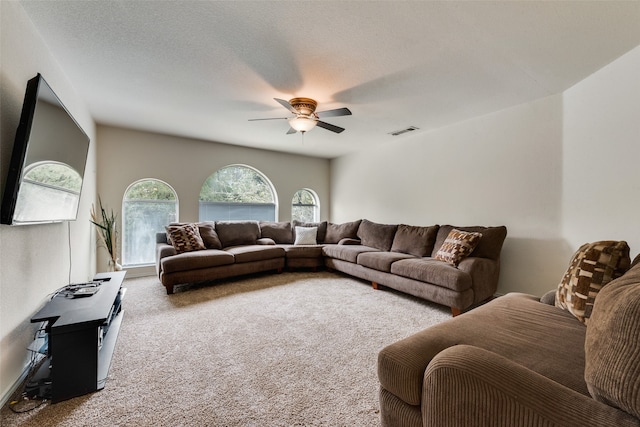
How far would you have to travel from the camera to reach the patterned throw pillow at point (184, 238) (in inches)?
147

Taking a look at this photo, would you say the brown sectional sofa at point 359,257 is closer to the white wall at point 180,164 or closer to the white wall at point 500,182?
the white wall at point 500,182

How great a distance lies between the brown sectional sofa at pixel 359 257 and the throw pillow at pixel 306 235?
0.04 meters

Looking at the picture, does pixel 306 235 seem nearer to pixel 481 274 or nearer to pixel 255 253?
pixel 255 253

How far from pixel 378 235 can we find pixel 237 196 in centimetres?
301

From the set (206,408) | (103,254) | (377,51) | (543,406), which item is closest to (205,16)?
(377,51)

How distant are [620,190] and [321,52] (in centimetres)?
288

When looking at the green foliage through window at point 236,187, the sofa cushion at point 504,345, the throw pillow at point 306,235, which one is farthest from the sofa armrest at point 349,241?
the sofa cushion at point 504,345

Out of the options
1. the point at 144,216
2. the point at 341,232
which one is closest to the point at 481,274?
the point at 341,232

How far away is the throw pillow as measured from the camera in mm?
4930

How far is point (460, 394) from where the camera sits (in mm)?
862

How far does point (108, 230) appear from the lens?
355 centimetres

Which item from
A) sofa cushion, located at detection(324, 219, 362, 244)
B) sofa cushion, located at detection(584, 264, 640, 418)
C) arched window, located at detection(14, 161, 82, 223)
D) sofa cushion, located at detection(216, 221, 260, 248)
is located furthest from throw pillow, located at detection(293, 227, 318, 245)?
sofa cushion, located at detection(584, 264, 640, 418)

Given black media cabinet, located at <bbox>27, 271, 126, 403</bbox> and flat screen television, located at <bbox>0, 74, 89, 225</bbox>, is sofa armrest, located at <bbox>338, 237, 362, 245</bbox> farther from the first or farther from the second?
flat screen television, located at <bbox>0, 74, 89, 225</bbox>

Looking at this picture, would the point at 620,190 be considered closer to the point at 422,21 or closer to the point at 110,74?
the point at 422,21
